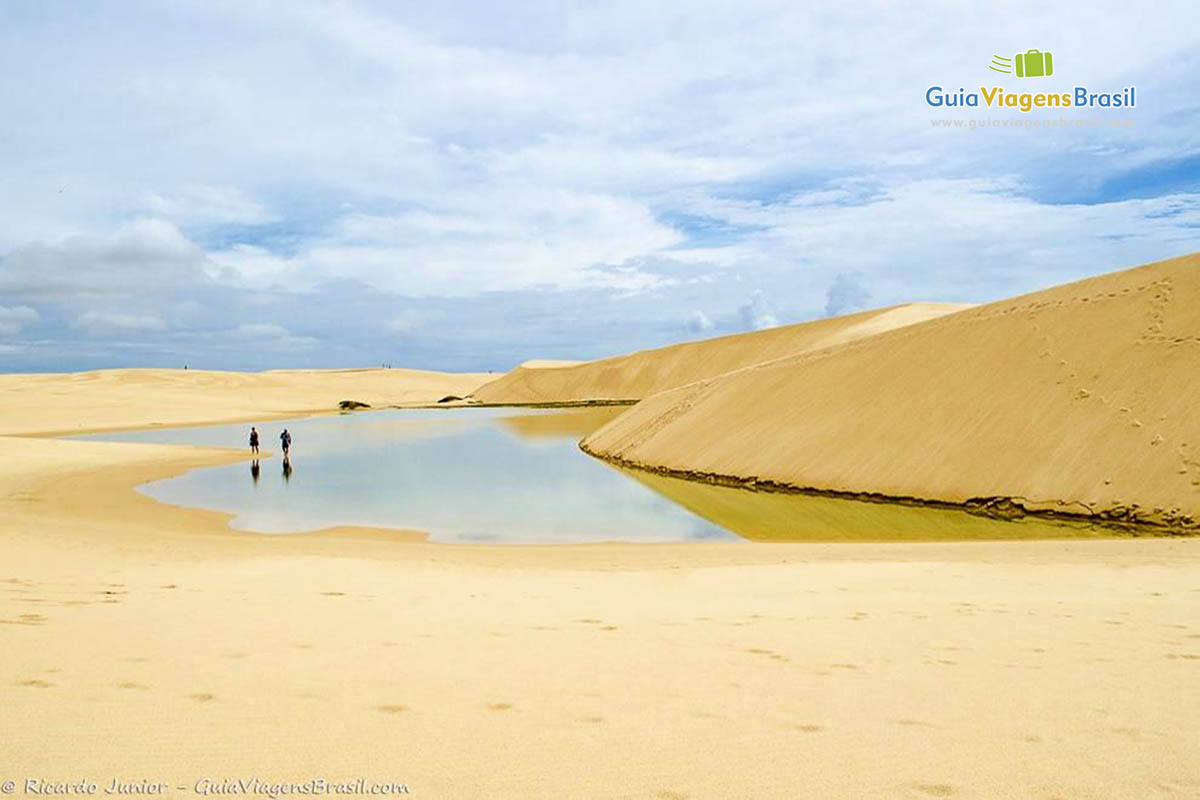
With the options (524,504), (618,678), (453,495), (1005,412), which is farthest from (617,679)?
(1005,412)

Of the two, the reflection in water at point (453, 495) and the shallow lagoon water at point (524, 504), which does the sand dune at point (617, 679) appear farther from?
the reflection in water at point (453, 495)

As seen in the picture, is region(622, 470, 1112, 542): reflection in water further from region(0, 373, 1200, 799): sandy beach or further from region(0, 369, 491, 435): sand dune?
region(0, 369, 491, 435): sand dune

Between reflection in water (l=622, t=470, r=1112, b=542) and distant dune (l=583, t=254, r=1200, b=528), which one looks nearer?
reflection in water (l=622, t=470, r=1112, b=542)

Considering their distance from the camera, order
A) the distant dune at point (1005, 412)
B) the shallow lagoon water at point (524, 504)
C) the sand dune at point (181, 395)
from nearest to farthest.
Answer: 1. the shallow lagoon water at point (524, 504)
2. the distant dune at point (1005, 412)
3. the sand dune at point (181, 395)

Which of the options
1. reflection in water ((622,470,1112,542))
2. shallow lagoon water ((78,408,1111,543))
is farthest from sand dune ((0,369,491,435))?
reflection in water ((622,470,1112,542))

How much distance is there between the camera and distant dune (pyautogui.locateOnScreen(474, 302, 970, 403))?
75.4 meters

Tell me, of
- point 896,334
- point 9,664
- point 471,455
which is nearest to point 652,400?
point 471,455

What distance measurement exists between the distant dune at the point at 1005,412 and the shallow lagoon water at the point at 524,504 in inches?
41.2

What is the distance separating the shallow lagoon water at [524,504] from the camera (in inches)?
550

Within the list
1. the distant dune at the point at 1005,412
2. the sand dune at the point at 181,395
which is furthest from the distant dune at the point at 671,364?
the distant dune at the point at 1005,412

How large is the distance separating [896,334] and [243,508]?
60.7ft

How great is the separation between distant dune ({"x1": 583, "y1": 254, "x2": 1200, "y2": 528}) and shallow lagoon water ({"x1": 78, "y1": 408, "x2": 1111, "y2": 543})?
1.05 m

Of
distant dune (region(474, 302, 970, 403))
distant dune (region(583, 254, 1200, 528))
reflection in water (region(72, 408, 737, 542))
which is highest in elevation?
distant dune (region(474, 302, 970, 403))

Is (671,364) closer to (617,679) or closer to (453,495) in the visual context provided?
(453,495)
